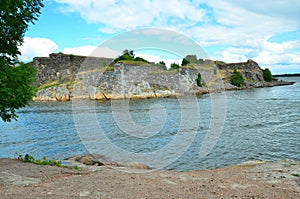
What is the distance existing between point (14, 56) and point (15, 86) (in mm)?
2440

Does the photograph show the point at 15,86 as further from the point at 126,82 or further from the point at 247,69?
the point at 247,69

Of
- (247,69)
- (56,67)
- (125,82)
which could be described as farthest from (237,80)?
(56,67)

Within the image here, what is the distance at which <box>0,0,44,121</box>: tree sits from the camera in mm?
13438

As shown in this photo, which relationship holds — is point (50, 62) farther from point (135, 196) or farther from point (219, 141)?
point (135, 196)

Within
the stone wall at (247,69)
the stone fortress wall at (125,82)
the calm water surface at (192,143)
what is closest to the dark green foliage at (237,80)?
the stone wall at (247,69)

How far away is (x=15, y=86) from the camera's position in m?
14.0

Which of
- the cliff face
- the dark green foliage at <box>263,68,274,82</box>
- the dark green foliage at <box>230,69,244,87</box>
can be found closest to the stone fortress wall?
the cliff face

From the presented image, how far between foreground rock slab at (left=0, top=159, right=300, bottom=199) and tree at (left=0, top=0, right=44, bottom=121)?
340 centimetres

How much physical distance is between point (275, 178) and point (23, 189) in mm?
11195

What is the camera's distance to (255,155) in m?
20.4

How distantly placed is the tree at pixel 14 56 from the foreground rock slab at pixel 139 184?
11.1ft

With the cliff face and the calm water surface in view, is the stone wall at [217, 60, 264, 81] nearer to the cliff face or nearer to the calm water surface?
the cliff face

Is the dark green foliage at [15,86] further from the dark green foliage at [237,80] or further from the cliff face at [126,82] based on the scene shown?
the dark green foliage at [237,80]

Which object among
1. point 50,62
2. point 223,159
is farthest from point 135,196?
point 50,62
